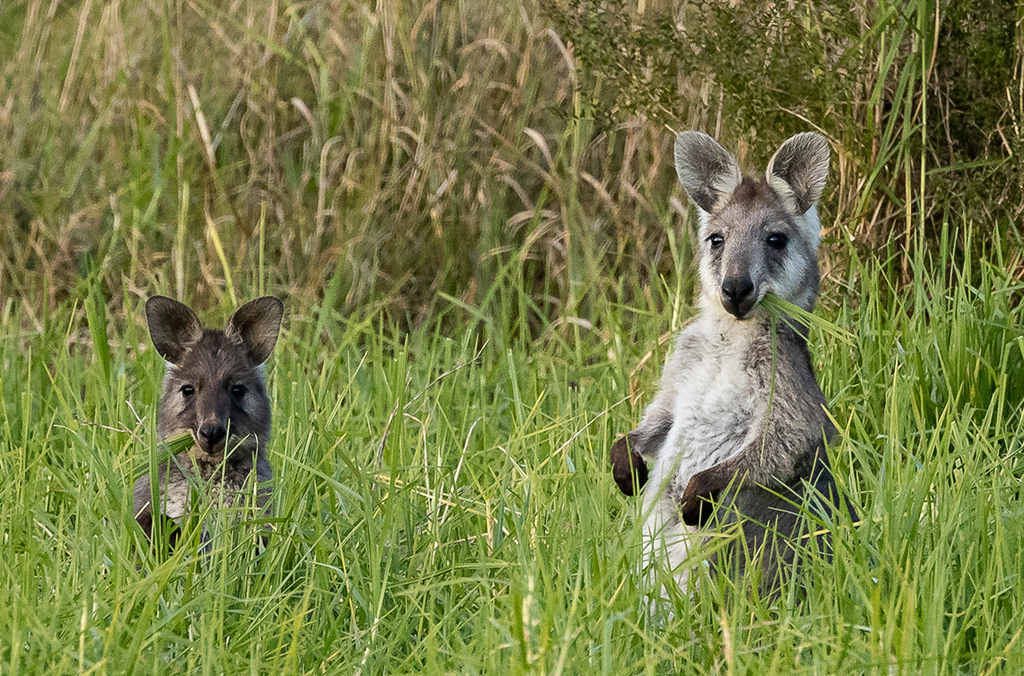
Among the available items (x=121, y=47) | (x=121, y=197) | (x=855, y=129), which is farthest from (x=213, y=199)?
(x=855, y=129)

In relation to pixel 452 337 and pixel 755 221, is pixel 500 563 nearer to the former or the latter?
pixel 755 221

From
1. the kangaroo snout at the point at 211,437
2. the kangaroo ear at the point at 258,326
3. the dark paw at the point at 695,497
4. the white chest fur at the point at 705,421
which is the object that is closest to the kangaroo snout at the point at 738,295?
the white chest fur at the point at 705,421

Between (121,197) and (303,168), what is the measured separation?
113 centimetres

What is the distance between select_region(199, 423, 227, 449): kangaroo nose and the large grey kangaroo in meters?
1.26

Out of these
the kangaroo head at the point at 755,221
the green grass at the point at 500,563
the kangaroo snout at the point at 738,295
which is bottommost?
the green grass at the point at 500,563

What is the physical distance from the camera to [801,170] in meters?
4.25

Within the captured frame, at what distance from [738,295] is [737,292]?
0.01m

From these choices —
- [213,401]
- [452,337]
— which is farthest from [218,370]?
[452,337]

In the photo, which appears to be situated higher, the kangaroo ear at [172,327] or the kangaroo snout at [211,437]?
the kangaroo ear at [172,327]

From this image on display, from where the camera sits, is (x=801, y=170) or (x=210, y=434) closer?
(x=210, y=434)

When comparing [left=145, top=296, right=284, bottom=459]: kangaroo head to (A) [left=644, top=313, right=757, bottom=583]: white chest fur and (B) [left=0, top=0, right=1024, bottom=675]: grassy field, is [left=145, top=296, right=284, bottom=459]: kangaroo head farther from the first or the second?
(A) [left=644, top=313, right=757, bottom=583]: white chest fur

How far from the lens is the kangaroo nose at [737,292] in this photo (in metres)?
3.97

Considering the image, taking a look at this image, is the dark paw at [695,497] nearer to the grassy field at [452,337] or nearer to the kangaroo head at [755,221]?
the grassy field at [452,337]

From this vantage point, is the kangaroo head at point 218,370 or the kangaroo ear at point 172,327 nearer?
the kangaroo head at point 218,370
